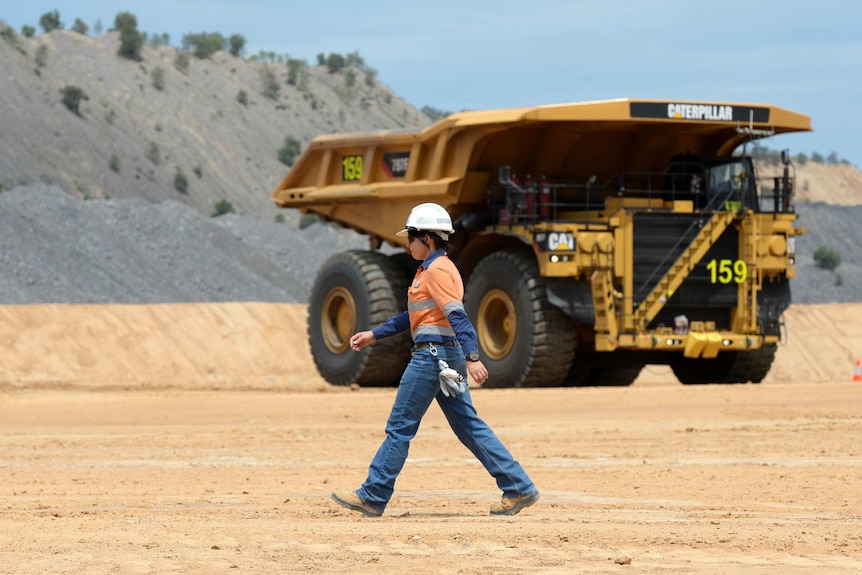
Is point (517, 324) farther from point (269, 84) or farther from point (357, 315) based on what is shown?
point (269, 84)

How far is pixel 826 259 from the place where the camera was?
214 feet

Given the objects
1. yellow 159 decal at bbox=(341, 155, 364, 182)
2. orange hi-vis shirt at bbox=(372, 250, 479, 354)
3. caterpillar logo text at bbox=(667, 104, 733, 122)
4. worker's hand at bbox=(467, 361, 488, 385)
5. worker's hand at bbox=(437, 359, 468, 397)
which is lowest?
worker's hand at bbox=(437, 359, 468, 397)

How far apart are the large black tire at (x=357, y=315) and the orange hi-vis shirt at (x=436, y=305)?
39.2 feet

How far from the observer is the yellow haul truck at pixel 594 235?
19.2m

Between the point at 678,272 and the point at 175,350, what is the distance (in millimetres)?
10635

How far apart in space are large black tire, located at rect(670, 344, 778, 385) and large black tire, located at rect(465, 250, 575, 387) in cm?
272

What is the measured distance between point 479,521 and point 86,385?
16143 mm

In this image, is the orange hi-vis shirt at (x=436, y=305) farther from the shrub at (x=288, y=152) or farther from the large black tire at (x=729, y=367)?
the shrub at (x=288, y=152)

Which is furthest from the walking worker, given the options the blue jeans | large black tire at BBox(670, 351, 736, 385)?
large black tire at BBox(670, 351, 736, 385)

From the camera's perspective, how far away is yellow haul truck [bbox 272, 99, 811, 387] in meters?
19.2

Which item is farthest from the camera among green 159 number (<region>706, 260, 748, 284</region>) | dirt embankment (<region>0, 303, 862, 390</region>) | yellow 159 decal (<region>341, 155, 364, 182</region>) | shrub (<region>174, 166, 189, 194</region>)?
shrub (<region>174, 166, 189, 194</region>)

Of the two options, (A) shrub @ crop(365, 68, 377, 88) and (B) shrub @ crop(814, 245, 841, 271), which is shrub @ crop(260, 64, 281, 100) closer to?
(A) shrub @ crop(365, 68, 377, 88)

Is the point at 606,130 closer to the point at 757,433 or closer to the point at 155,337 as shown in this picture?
the point at 757,433

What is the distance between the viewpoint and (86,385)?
23953 millimetres
